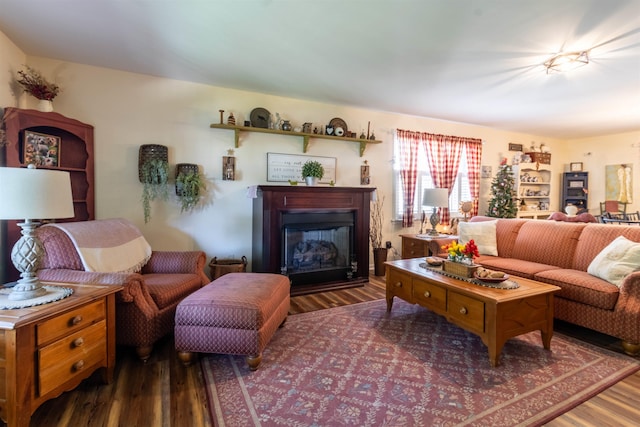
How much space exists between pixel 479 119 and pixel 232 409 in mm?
5403

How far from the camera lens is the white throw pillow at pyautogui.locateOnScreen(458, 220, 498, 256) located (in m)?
3.81

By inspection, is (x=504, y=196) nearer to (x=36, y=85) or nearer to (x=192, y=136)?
(x=192, y=136)

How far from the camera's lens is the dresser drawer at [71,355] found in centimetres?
151

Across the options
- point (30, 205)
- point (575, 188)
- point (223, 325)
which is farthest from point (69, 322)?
point (575, 188)

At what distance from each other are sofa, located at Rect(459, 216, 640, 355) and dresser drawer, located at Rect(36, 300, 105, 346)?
3.49 metres

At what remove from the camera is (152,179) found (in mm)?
3371

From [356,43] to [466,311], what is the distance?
233 centimetres

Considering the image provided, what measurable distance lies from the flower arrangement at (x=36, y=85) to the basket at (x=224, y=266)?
2.24m

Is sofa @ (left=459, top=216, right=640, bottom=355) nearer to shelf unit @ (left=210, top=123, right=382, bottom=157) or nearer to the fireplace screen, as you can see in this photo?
the fireplace screen

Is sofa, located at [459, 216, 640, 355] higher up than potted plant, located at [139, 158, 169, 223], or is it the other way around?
potted plant, located at [139, 158, 169, 223]

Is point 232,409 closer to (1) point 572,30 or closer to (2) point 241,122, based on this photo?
(2) point 241,122

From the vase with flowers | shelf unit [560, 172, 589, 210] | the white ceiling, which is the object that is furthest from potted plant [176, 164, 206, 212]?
shelf unit [560, 172, 589, 210]

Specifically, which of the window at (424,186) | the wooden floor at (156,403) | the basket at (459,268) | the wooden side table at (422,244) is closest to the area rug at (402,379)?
the wooden floor at (156,403)

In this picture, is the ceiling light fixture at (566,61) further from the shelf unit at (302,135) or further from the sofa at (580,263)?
the shelf unit at (302,135)
